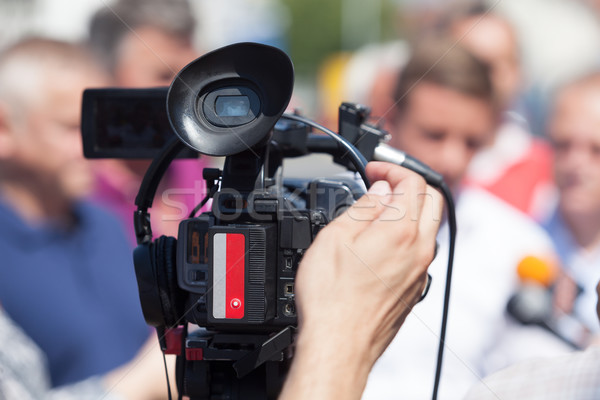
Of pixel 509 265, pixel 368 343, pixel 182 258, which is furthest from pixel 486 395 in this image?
pixel 509 265

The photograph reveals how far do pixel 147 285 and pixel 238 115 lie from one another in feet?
1.02

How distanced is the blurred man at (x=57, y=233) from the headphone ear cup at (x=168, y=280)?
153cm

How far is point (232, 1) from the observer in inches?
105

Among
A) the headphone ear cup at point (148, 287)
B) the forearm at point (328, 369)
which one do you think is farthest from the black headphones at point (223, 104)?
the forearm at point (328, 369)

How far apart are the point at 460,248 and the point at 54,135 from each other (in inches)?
65.8

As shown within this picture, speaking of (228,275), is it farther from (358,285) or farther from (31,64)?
(31,64)

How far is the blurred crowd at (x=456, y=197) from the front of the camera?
7.63 feet

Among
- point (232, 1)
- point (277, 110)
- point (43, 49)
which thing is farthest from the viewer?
point (232, 1)

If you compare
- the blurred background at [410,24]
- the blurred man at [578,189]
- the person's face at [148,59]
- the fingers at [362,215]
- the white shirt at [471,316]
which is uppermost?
the blurred background at [410,24]

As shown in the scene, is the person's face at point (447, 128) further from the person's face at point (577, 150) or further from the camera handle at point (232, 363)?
the camera handle at point (232, 363)

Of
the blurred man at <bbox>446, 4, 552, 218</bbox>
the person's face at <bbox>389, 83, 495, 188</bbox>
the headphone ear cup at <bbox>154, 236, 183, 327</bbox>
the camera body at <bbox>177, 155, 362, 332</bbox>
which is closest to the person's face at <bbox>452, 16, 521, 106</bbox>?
the blurred man at <bbox>446, 4, 552, 218</bbox>

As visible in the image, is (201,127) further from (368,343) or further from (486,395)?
(486,395)

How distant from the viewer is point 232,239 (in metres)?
0.87

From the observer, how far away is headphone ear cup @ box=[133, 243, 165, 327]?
3.23 feet
